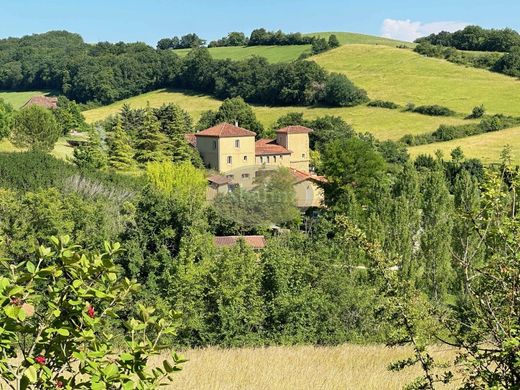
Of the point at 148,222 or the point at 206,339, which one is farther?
the point at 148,222

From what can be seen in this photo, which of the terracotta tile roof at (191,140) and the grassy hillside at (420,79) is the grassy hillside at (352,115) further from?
the terracotta tile roof at (191,140)

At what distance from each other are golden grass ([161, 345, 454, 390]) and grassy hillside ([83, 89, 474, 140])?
62.2m

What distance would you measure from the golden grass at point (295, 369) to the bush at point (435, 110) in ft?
231

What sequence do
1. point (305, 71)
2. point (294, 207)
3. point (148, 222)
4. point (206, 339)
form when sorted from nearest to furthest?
point (206, 339), point (148, 222), point (294, 207), point (305, 71)

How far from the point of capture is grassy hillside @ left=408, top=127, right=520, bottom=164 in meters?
A: 62.7

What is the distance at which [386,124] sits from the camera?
260 feet

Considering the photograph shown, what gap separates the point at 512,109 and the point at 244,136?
37.8 meters

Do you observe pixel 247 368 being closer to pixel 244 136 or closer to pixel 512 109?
pixel 244 136

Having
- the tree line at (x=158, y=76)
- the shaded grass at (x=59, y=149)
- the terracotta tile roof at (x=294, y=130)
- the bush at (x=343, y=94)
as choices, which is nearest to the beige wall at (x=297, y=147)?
the terracotta tile roof at (x=294, y=130)

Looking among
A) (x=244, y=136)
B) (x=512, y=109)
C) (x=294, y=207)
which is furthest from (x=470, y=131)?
(x=294, y=207)

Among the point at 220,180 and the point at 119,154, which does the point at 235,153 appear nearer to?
the point at 119,154

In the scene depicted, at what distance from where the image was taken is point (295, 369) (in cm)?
1074

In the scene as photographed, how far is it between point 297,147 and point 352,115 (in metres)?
22.6

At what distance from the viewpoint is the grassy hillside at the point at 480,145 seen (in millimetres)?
62719
